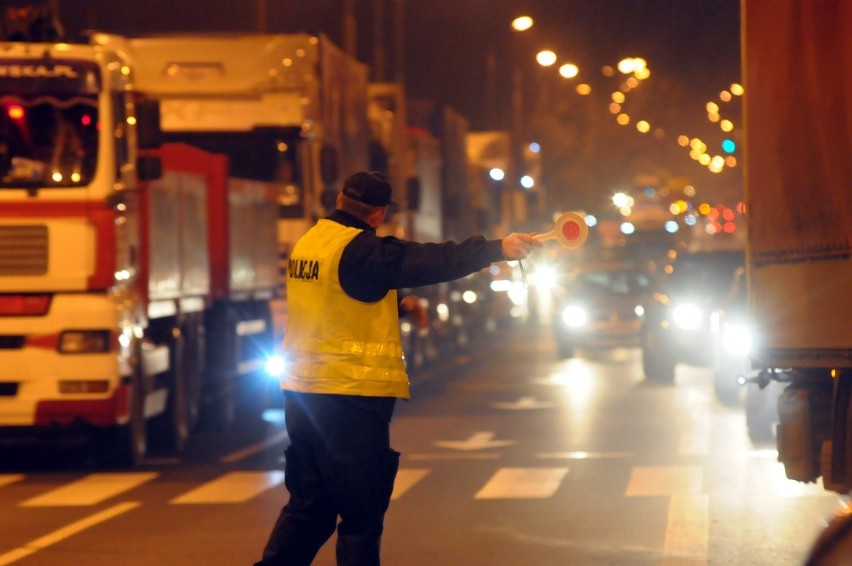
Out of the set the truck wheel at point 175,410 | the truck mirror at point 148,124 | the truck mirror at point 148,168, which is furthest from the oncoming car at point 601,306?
the truck mirror at point 148,124

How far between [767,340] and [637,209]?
2042 inches

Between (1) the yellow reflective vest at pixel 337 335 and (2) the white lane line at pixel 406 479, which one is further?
(2) the white lane line at pixel 406 479

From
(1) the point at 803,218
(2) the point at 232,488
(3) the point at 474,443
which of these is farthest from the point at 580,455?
(1) the point at 803,218

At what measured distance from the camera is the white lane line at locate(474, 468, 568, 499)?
12719mm

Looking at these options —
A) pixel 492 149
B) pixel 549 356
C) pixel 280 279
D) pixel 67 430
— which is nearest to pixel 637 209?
pixel 492 149

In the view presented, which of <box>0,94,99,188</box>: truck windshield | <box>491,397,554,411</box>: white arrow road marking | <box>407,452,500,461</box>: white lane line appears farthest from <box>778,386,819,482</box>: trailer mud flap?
<box>491,397,554,411</box>: white arrow road marking

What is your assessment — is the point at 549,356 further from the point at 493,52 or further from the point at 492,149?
the point at 493,52

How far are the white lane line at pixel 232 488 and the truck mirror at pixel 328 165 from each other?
6922 millimetres

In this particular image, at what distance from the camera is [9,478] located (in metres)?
14.4

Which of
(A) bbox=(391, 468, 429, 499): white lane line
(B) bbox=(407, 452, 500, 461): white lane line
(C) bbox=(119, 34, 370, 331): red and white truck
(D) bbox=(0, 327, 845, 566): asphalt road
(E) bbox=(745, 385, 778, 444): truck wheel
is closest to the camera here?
(D) bbox=(0, 327, 845, 566): asphalt road

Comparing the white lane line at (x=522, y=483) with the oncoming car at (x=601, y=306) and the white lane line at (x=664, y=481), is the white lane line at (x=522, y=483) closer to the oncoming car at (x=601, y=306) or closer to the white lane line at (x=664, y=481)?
the white lane line at (x=664, y=481)

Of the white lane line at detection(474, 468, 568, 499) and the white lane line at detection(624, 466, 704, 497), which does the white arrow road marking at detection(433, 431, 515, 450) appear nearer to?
the white lane line at detection(474, 468, 568, 499)

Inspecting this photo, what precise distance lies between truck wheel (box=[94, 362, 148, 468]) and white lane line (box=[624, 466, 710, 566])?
4.07 meters

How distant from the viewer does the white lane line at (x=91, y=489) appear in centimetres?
1277
